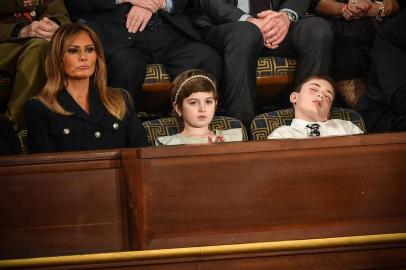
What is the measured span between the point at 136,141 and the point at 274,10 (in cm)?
98

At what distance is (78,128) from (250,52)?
0.77m

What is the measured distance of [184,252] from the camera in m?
2.28

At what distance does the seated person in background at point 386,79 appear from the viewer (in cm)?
323

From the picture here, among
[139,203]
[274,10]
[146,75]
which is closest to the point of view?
[139,203]

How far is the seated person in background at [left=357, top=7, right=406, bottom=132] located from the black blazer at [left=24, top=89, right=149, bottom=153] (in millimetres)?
949

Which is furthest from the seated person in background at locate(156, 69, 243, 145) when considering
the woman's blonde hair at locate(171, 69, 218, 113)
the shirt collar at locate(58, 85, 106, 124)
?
the shirt collar at locate(58, 85, 106, 124)

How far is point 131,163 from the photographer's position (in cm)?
229

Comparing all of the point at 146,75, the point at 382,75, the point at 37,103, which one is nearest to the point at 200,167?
the point at 37,103

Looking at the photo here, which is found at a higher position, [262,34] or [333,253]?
[262,34]

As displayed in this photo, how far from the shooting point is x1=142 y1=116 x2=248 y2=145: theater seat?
3.02 meters

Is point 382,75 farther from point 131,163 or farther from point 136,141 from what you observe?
point 131,163

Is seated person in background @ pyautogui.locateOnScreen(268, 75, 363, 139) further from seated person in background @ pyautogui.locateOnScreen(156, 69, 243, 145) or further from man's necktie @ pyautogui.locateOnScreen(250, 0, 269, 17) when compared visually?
man's necktie @ pyautogui.locateOnScreen(250, 0, 269, 17)

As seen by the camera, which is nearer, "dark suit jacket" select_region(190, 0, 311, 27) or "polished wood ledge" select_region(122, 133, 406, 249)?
"polished wood ledge" select_region(122, 133, 406, 249)

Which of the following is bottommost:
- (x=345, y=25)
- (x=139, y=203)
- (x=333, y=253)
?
(x=333, y=253)
